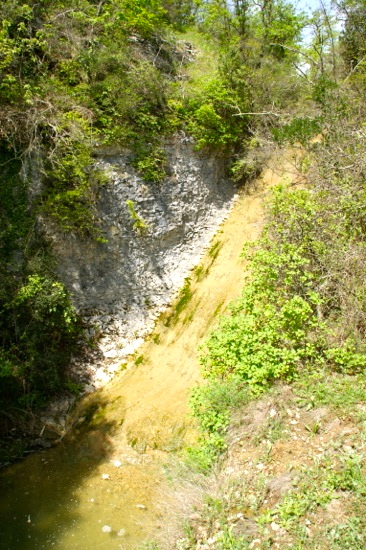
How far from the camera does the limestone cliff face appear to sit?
36.5 ft

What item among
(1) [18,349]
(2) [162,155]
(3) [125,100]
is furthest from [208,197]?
(1) [18,349]

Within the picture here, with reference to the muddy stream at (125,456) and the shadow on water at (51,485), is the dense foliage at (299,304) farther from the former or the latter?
the shadow on water at (51,485)

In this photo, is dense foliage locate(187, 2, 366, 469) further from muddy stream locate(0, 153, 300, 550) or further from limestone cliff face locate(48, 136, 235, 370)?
limestone cliff face locate(48, 136, 235, 370)

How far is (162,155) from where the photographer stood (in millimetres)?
12914

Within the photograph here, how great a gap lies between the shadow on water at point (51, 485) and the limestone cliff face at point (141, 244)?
103 inches

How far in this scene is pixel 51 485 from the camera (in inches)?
324

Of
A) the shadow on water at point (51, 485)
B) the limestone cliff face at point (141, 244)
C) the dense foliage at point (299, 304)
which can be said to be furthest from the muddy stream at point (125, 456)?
the dense foliage at point (299, 304)

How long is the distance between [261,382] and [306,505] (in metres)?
2.04

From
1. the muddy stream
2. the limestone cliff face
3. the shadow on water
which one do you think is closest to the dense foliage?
the muddy stream

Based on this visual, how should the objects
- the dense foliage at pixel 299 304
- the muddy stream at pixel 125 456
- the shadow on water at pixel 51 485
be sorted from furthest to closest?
1. the shadow on water at pixel 51 485
2. the muddy stream at pixel 125 456
3. the dense foliage at pixel 299 304

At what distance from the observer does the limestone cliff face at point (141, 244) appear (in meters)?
11.1

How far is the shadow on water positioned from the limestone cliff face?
2612 mm

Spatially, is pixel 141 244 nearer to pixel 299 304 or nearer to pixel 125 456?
pixel 125 456

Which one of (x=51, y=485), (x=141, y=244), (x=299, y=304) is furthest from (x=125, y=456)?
(x=141, y=244)
